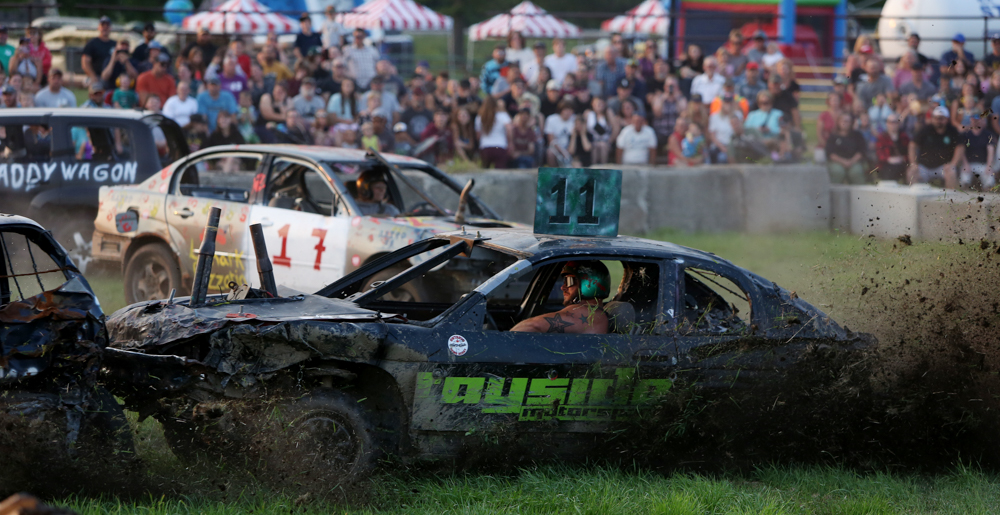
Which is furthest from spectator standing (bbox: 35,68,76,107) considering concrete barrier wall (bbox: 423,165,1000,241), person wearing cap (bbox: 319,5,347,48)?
concrete barrier wall (bbox: 423,165,1000,241)

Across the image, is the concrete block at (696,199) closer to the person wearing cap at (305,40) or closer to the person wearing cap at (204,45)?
the person wearing cap at (305,40)

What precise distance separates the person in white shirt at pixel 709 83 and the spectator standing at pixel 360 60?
17.3 ft

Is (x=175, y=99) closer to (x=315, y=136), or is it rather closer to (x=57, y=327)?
(x=315, y=136)

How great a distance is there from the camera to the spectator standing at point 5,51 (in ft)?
46.3

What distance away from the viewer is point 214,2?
28594mm

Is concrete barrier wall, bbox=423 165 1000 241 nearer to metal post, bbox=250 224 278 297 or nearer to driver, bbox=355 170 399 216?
driver, bbox=355 170 399 216

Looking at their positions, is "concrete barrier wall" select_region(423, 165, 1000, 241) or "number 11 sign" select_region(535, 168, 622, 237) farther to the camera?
"concrete barrier wall" select_region(423, 165, 1000, 241)

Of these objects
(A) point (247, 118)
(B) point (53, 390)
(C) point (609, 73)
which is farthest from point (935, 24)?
(B) point (53, 390)

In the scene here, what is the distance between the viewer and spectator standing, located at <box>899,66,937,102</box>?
53.5 ft

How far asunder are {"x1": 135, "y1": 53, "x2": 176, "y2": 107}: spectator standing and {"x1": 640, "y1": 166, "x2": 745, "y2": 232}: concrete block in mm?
6543


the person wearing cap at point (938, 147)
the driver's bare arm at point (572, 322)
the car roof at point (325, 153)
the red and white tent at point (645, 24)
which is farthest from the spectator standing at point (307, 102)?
the red and white tent at point (645, 24)

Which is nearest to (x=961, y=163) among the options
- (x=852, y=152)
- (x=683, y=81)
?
(x=852, y=152)

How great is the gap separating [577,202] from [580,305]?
690mm

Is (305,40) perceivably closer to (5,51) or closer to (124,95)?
(124,95)
